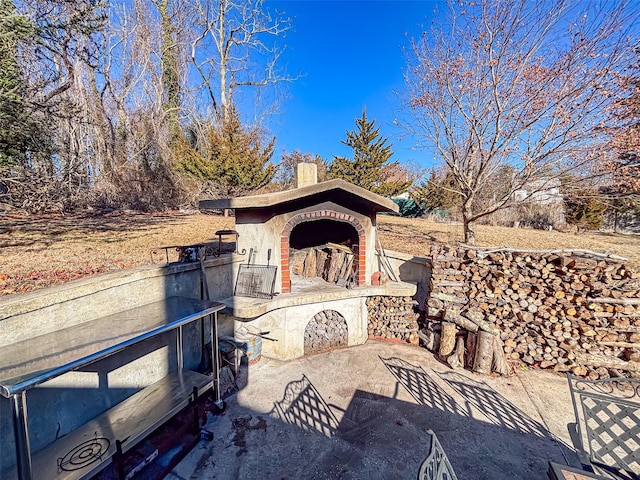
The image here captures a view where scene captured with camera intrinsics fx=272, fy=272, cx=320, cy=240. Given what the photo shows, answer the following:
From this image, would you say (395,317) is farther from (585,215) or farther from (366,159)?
(366,159)

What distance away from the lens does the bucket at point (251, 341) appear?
17.6ft

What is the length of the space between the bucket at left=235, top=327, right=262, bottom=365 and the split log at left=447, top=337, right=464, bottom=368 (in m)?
3.86

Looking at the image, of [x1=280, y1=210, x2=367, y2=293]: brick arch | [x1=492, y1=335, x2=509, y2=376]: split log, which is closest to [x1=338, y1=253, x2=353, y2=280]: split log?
[x1=280, y1=210, x2=367, y2=293]: brick arch

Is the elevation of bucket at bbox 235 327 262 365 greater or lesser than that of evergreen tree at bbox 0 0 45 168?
lesser

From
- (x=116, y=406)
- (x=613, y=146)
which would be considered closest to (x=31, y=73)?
(x=116, y=406)

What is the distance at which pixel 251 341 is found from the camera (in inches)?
214

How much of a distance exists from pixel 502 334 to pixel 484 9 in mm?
7345

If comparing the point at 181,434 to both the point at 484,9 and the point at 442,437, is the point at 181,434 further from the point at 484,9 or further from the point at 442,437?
the point at 484,9

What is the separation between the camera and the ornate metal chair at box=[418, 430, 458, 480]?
1787 mm

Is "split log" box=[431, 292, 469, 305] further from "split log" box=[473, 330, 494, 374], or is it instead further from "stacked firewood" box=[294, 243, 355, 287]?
"stacked firewood" box=[294, 243, 355, 287]

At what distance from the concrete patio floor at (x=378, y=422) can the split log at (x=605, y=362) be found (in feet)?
1.68

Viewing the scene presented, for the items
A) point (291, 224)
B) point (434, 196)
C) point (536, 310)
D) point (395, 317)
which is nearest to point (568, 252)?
point (536, 310)

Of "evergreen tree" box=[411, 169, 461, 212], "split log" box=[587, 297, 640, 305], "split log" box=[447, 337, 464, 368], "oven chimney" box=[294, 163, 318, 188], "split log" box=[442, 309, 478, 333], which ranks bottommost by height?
"split log" box=[447, 337, 464, 368]

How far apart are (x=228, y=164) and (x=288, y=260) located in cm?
941
